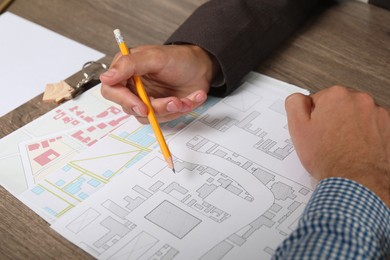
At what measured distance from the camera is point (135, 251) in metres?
0.69

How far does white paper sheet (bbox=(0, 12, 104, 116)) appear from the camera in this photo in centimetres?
97

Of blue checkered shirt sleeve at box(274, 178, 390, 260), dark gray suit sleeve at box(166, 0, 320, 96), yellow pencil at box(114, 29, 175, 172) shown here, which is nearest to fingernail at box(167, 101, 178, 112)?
yellow pencil at box(114, 29, 175, 172)

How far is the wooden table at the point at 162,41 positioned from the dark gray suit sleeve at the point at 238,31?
1.3 inches

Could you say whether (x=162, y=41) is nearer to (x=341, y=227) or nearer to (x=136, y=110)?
(x=136, y=110)

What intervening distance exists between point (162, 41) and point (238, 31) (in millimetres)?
166

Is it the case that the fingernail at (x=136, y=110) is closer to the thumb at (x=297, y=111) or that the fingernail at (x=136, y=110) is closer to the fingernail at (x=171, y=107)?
the fingernail at (x=171, y=107)

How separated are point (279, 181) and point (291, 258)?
17 centimetres

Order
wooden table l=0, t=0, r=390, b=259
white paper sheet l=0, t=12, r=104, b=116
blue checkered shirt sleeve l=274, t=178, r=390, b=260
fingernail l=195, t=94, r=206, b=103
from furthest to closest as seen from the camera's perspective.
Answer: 1. white paper sheet l=0, t=12, r=104, b=116
2. fingernail l=195, t=94, r=206, b=103
3. wooden table l=0, t=0, r=390, b=259
4. blue checkered shirt sleeve l=274, t=178, r=390, b=260

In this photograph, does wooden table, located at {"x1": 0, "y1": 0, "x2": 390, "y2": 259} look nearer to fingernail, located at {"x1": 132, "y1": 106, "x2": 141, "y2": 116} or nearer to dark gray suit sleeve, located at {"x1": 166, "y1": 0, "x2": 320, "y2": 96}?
dark gray suit sleeve, located at {"x1": 166, "y1": 0, "x2": 320, "y2": 96}

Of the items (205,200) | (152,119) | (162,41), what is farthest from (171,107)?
(162,41)

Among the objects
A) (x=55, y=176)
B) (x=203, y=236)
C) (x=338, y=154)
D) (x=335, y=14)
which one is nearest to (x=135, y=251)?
(x=203, y=236)

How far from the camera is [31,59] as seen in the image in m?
1.04

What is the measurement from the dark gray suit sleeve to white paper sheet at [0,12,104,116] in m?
0.20

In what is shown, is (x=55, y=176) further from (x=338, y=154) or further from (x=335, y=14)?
(x=335, y=14)
